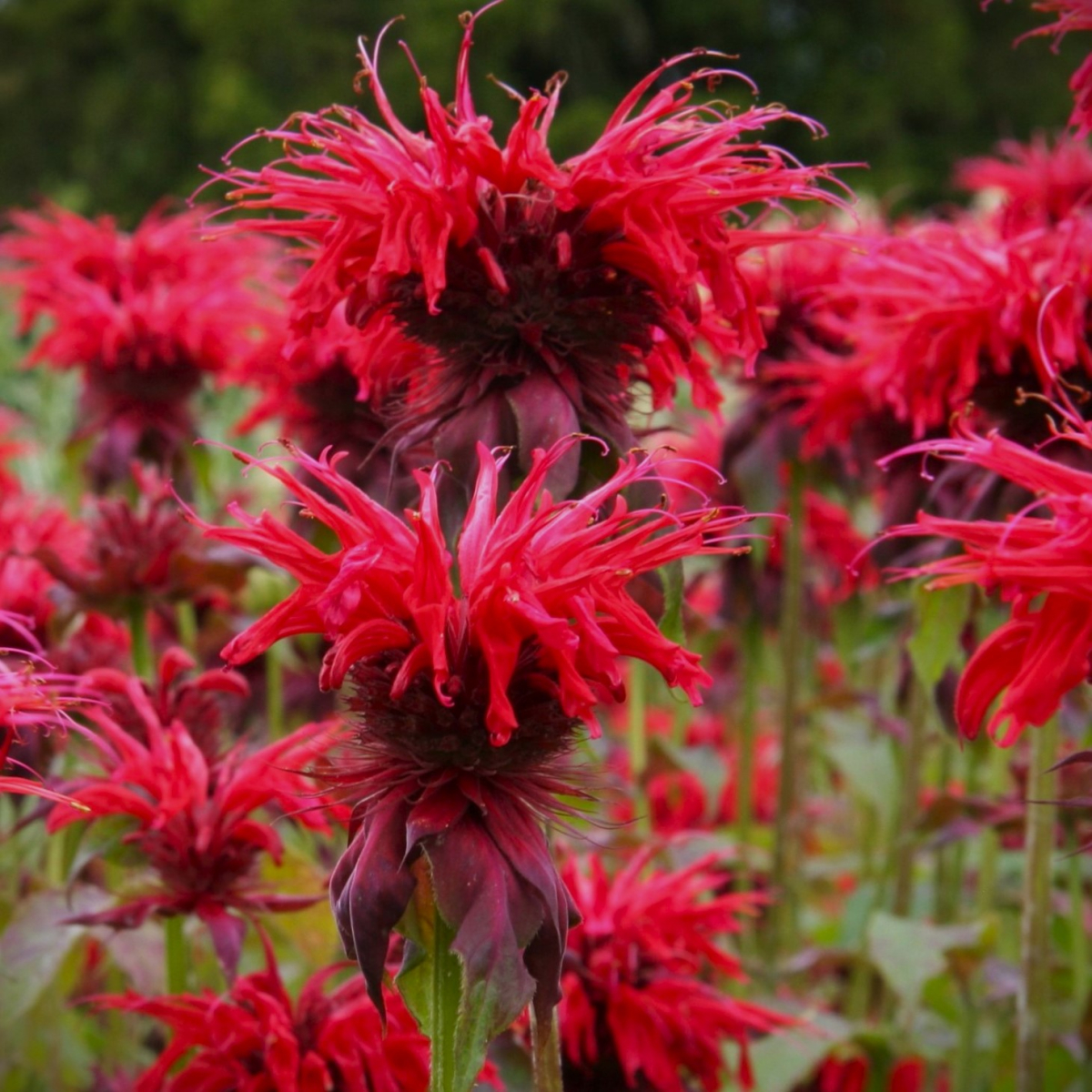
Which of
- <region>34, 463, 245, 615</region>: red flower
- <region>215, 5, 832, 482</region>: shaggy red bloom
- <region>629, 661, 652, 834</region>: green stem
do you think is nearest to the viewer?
<region>215, 5, 832, 482</region>: shaggy red bloom

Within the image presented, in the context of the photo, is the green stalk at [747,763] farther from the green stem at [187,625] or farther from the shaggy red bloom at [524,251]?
the shaggy red bloom at [524,251]

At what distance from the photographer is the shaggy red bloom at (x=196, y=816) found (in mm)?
1272

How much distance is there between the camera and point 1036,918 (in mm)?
1526

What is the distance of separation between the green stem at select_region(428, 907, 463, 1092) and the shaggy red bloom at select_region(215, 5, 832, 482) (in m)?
0.39

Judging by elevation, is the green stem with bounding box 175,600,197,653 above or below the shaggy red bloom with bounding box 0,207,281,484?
below

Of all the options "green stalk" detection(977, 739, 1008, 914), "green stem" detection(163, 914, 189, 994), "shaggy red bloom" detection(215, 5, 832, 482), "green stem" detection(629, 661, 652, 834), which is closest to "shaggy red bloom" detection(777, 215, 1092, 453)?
"shaggy red bloom" detection(215, 5, 832, 482)

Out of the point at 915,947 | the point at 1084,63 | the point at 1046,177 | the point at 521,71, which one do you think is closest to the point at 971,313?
the point at 1084,63

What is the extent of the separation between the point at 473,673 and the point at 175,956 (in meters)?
0.58

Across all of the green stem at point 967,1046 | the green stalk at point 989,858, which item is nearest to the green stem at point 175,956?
the green stem at point 967,1046

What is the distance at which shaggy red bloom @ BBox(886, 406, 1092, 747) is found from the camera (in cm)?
101

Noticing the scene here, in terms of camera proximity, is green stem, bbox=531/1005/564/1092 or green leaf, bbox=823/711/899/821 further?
green leaf, bbox=823/711/899/821

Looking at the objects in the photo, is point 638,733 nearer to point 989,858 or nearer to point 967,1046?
point 989,858

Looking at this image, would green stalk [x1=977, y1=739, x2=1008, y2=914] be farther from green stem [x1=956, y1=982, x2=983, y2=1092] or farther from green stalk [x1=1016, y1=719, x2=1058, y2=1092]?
green stalk [x1=1016, y1=719, x2=1058, y2=1092]

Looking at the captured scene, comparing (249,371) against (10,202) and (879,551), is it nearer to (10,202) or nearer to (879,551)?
(879,551)
